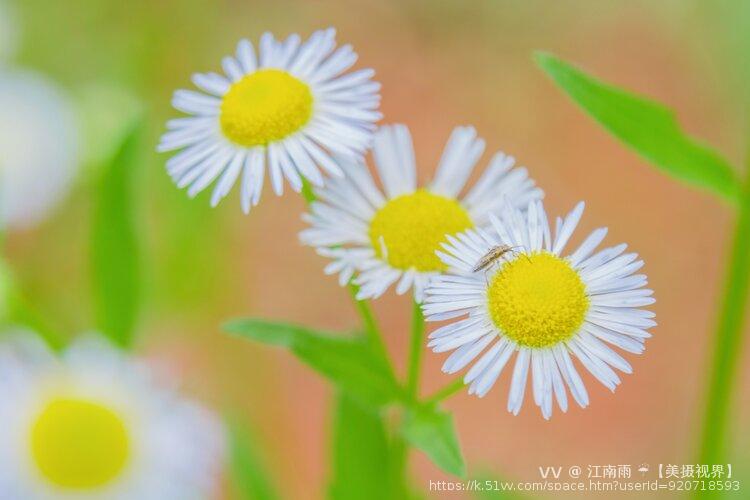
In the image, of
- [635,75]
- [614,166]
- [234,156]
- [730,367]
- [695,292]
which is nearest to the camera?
[234,156]

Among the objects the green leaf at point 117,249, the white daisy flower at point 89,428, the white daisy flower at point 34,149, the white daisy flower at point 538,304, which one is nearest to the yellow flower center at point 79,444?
the white daisy flower at point 89,428

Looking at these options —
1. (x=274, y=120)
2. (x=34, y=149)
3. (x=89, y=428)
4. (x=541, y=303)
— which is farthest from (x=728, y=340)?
Result: (x=34, y=149)

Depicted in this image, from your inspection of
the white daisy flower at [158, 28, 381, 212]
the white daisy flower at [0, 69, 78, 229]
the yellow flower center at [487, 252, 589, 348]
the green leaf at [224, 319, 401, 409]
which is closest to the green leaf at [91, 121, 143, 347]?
the white daisy flower at [158, 28, 381, 212]

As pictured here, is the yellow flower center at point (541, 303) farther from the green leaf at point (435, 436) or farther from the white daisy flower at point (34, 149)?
the white daisy flower at point (34, 149)

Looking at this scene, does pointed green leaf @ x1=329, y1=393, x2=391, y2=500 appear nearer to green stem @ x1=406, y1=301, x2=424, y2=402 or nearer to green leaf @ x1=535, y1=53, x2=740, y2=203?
green stem @ x1=406, y1=301, x2=424, y2=402

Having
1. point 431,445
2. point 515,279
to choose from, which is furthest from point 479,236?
point 431,445

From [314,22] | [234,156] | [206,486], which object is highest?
[314,22]

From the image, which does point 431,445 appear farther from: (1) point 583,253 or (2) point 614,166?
(2) point 614,166
